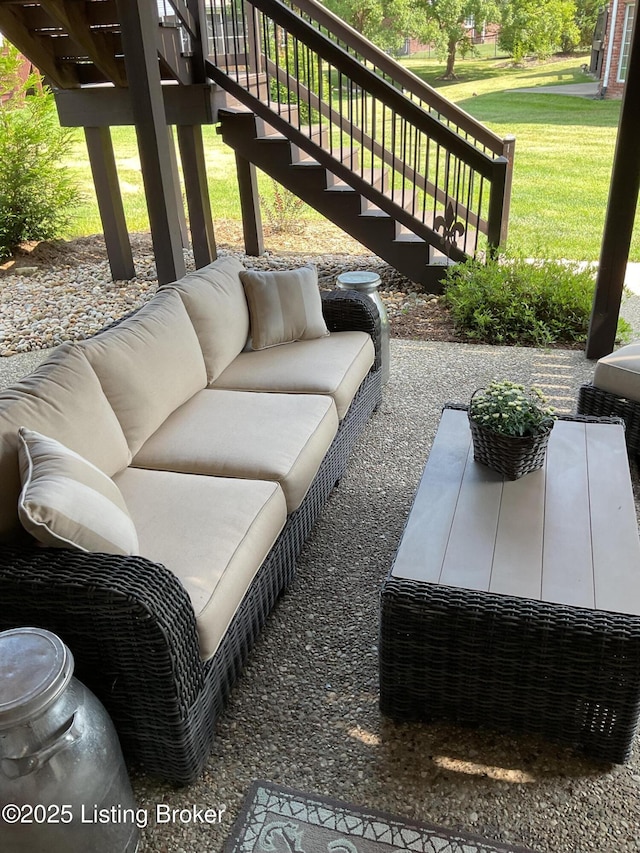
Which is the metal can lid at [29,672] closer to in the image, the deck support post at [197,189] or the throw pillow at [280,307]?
the throw pillow at [280,307]

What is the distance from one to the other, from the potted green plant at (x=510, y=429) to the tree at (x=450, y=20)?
1501 centimetres

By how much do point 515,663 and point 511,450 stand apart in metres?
0.72

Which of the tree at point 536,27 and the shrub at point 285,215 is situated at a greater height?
the tree at point 536,27

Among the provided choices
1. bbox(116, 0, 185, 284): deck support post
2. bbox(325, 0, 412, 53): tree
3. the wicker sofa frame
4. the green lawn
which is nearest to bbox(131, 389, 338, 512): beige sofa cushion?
the wicker sofa frame

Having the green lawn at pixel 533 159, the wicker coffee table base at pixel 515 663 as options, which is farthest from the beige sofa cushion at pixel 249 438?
the green lawn at pixel 533 159

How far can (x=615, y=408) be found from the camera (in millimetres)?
3176

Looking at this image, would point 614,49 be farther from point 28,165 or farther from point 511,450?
point 511,450

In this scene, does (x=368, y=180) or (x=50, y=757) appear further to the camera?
(x=368, y=180)

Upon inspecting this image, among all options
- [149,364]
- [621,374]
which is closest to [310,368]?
[149,364]

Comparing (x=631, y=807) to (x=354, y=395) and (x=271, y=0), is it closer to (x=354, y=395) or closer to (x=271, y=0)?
(x=354, y=395)

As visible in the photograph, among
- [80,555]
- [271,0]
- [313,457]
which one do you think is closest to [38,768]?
[80,555]

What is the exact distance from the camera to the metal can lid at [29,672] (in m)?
1.31

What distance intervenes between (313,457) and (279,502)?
335mm

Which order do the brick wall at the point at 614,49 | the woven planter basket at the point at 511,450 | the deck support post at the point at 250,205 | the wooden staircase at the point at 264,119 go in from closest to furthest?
1. the woven planter basket at the point at 511,450
2. the wooden staircase at the point at 264,119
3. the deck support post at the point at 250,205
4. the brick wall at the point at 614,49
